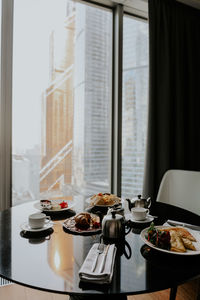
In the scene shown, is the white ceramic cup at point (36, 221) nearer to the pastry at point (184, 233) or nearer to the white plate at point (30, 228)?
the white plate at point (30, 228)

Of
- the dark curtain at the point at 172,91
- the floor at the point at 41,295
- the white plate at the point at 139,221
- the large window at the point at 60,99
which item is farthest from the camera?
the dark curtain at the point at 172,91

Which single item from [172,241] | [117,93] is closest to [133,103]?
[117,93]

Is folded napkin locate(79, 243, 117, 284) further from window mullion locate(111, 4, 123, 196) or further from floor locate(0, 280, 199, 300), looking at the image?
window mullion locate(111, 4, 123, 196)

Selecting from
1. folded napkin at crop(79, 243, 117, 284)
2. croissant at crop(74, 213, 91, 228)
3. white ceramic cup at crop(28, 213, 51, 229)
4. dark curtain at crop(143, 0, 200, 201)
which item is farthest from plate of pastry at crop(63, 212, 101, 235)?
dark curtain at crop(143, 0, 200, 201)

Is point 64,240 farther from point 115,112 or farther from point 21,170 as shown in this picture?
point 115,112

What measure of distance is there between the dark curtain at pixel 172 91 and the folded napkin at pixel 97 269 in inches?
64.0

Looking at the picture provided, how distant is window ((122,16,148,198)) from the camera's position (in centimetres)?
256

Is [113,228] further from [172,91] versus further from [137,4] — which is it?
[137,4]

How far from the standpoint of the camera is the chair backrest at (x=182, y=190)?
1.76 m

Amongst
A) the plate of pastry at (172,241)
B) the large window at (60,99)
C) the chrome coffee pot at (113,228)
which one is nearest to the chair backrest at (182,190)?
the large window at (60,99)

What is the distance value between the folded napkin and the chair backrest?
1.15 m

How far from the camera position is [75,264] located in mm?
770

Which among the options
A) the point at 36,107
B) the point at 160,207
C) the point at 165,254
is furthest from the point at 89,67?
the point at 165,254

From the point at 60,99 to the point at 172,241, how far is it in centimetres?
172
